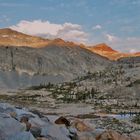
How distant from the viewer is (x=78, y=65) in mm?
129125

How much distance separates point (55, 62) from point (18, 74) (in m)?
20.7

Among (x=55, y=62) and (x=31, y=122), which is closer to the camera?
(x=31, y=122)

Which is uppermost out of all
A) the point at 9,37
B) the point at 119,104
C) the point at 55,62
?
the point at 9,37

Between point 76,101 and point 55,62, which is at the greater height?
point 55,62

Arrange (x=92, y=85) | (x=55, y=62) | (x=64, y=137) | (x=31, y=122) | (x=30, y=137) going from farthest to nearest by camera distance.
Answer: (x=55, y=62)
(x=92, y=85)
(x=31, y=122)
(x=64, y=137)
(x=30, y=137)

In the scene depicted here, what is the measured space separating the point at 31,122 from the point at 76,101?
3904 cm

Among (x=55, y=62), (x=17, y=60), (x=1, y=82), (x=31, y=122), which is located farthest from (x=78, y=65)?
(x=31, y=122)

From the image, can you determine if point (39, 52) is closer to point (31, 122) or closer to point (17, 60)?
point (17, 60)

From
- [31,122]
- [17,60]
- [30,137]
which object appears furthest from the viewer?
[17,60]

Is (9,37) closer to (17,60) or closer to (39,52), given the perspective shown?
(39,52)

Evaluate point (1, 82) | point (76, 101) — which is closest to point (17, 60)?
point (1, 82)

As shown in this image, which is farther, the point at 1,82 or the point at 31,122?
the point at 1,82

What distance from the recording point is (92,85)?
230 ft

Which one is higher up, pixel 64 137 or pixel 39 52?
pixel 39 52
